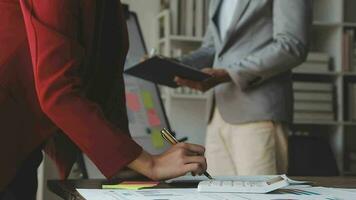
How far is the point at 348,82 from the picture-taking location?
3.49 m

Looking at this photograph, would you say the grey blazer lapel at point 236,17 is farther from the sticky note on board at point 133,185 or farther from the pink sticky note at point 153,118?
the sticky note on board at point 133,185

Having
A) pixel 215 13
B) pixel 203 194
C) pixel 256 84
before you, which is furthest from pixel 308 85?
pixel 203 194

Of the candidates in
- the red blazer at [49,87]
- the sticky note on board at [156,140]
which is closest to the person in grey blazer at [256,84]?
the sticky note on board at [156,140]

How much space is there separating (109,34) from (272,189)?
48 centimetres

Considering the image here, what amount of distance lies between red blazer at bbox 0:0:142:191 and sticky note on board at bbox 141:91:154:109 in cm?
169

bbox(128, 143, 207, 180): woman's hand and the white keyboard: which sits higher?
bbox(128, 143, 207, 180): woman's hand

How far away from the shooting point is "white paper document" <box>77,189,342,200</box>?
845 mm

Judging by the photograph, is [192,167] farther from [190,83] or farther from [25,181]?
[190,83]

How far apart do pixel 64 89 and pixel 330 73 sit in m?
2.69

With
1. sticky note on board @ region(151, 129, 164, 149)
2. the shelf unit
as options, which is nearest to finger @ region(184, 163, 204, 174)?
sticky note on board @ region(151, 129, 164, 149)

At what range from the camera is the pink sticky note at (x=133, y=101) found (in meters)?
2.70

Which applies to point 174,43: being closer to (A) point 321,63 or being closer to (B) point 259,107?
(A) point 321,63

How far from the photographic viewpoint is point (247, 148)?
1.88 m

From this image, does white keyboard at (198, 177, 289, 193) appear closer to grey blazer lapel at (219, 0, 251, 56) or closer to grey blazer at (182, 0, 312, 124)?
grey blazer at (182, 0, 312, 124)
